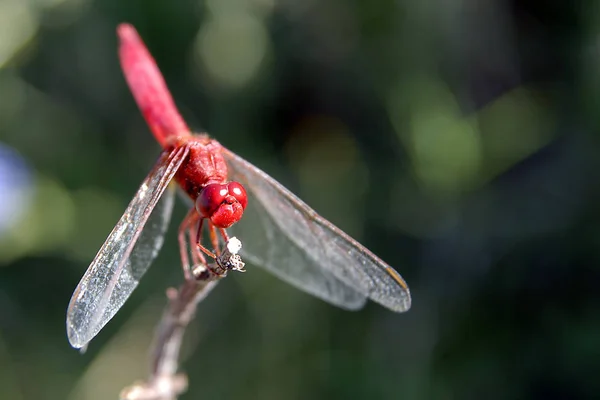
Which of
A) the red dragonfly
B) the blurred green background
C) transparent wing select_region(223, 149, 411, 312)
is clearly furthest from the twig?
the blurred green background

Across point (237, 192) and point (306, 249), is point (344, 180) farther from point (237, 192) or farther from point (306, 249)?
point (237, 192)

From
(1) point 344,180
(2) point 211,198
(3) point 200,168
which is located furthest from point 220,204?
(1) point 344,180

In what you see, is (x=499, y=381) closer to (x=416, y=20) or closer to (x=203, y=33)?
(x=416, y=20)

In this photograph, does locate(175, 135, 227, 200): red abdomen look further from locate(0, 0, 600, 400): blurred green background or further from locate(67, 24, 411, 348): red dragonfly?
locate(0, 0, 600, 400): blurred green background

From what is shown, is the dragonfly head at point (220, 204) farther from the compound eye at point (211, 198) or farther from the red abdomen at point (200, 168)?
the red abdomen at point (200, 168)

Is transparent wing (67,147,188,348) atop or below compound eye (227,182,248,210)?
below
